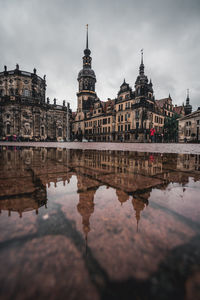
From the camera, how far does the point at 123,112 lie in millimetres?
31406

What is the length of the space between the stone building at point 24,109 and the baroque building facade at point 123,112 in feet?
30.3

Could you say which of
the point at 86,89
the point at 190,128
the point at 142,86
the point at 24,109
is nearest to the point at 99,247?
the point at 190,128

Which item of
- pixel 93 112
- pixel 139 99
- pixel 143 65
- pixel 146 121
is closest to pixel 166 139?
pixel 146 121

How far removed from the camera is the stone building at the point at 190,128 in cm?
2475

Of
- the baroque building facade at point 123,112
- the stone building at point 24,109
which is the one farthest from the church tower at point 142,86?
the stone building at point 24,109

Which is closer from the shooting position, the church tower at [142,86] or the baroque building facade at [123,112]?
the church tower at [142,86]

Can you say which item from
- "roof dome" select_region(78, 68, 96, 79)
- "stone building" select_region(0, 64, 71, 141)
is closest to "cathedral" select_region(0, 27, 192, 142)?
"stone building" select_region(0, 64, 71, 141)

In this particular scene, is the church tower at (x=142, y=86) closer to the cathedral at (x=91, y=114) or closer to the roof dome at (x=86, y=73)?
the cathedral at (x=91, y=114)

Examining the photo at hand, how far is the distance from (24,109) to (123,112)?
73.2 ft

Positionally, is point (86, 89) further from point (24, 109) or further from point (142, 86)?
point (142, 86)

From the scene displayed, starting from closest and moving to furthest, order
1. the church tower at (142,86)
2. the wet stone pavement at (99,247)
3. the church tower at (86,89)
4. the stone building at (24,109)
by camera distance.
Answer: the wet stone pavement at (99,247) < the church tower at (142,86) < the stone building at (24,109) < the church tower at (86,89)

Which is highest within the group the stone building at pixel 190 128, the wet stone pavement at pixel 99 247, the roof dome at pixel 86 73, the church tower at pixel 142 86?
the roof dome at pixel 86 73

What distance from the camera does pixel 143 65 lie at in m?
28.9

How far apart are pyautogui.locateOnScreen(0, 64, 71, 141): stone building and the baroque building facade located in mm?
9222
